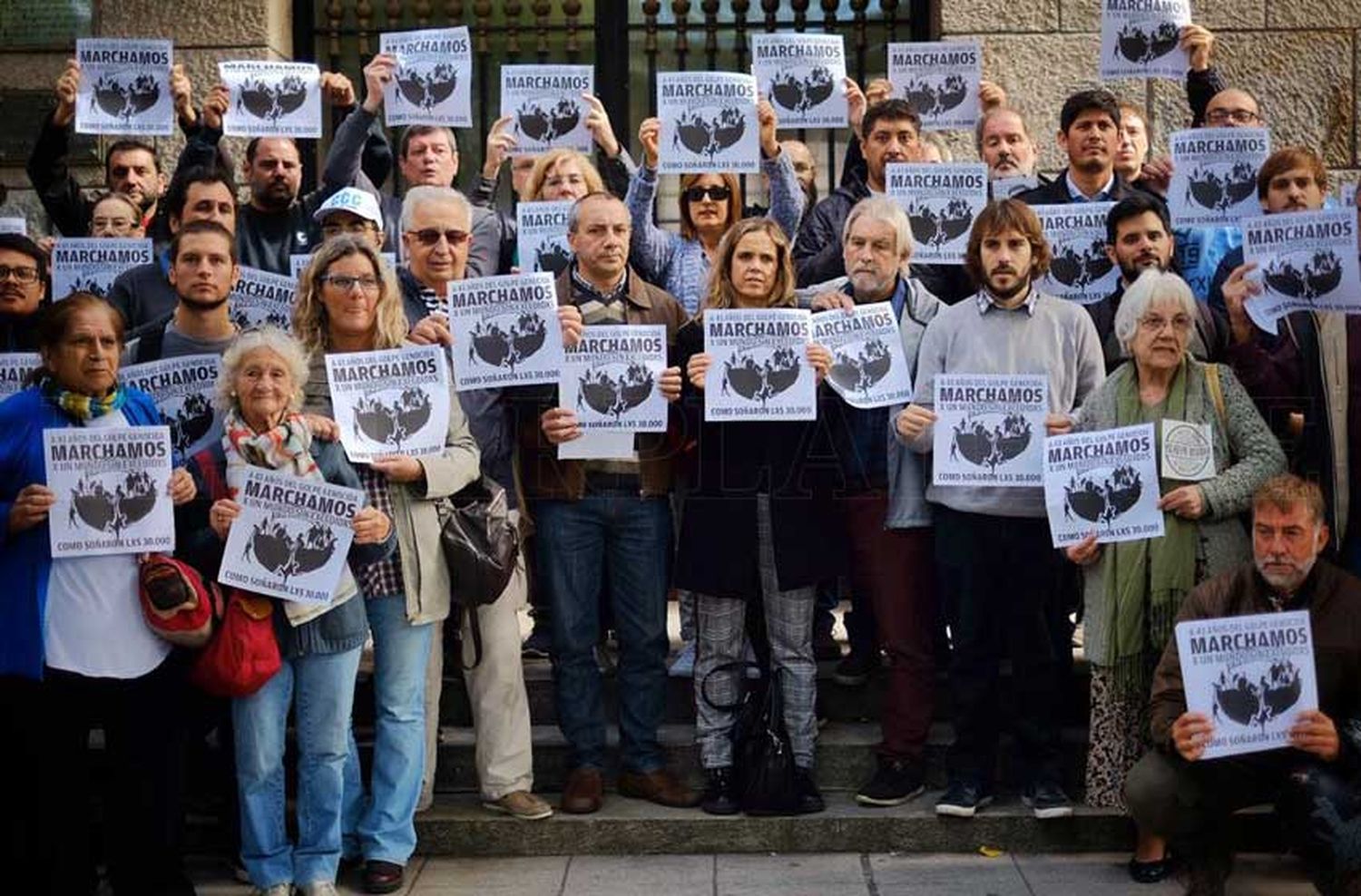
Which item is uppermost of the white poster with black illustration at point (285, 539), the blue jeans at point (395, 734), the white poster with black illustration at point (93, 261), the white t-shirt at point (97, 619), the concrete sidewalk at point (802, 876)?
the white poster with black illustration at point (93, 261)

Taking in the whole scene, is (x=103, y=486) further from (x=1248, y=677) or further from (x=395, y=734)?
(x=1248, y=677)

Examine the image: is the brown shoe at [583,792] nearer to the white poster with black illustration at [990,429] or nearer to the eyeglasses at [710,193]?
the white poster with black illustration at [990,429]

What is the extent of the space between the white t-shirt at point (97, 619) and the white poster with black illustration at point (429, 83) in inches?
89.5

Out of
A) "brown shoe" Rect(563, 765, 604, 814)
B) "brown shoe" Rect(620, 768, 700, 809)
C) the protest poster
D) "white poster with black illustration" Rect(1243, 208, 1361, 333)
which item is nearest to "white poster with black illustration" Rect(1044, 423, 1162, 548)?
"white poster with black illustration" Rect(1243, 208, 1361, 333)

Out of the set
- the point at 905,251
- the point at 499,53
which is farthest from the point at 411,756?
the point at 499,53

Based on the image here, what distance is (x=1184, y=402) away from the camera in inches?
246

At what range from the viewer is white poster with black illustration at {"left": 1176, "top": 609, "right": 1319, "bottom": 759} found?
18.4ft

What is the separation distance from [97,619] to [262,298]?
1.48 m

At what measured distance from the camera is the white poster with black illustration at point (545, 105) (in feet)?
24.8

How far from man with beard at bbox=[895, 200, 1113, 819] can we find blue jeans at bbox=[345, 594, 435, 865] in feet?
5.87

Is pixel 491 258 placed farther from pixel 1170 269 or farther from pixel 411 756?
pixel 1170 269

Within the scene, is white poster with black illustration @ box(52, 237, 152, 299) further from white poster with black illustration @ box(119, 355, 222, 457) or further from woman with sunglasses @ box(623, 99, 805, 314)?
woman with sunglasses @ box(623, 99, 805, 314)

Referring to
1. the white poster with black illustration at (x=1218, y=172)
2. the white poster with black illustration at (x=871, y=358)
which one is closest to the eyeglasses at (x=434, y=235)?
the white poster with black illustration at (x=871, y=358)

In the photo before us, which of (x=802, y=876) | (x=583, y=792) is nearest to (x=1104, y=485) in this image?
(x=802, y=876)
